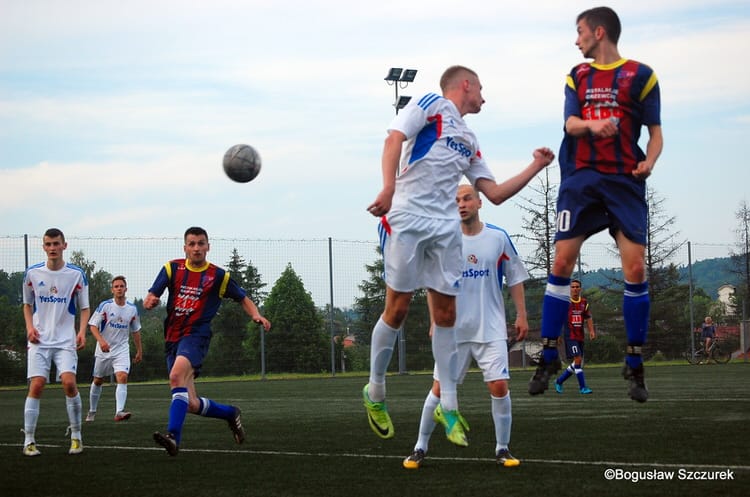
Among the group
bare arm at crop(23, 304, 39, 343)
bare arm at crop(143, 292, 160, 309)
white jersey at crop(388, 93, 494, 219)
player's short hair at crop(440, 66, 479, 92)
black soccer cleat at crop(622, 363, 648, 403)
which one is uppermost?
player's short hair at crop(440, 66, 479, 92)

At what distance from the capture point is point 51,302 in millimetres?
10695

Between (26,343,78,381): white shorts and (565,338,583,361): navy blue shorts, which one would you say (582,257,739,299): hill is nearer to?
(565,338,583,361): navy blue shorts

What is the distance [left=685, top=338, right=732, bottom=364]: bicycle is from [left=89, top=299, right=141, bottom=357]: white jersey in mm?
22830

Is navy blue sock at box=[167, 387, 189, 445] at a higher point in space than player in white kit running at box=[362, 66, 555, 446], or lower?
lower

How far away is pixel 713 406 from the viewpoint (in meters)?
13.1

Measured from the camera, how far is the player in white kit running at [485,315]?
25.9 feet

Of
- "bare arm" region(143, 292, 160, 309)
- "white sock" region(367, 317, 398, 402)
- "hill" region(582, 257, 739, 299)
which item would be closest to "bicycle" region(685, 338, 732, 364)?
"hill" region(582, 257, 739, 299)

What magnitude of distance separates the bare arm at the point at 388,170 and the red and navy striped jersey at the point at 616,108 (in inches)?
45.7

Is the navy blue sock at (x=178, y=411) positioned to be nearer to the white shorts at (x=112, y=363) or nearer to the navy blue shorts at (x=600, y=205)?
the navy blue shorts at (x=600, y=205)

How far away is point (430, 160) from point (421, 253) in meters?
0.65

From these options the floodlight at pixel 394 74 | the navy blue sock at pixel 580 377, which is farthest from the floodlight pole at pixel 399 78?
the navy blue sock at pixel 580 377

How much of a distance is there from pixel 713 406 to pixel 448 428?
276 inches

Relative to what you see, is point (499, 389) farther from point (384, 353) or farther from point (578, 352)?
point (578, 352)

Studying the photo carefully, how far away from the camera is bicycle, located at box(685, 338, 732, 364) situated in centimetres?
3403
